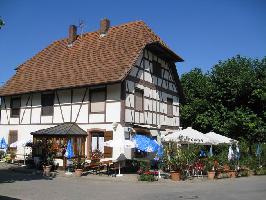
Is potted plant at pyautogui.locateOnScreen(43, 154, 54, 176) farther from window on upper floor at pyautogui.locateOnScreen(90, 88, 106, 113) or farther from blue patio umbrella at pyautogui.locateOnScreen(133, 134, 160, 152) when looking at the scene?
blue patio umbrella at pyautogui.locateOnScreen(133, 134, 160, 152)

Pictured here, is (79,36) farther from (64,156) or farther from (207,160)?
(207,160)

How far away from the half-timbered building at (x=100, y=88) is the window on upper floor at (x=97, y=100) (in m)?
0.06

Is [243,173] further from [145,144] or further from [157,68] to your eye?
[157,68]

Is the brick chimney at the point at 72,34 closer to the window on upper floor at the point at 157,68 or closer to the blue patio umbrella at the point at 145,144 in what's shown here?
the window on upper floor at the point at 157,68

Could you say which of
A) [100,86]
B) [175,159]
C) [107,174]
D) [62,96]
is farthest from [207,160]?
[62,96]

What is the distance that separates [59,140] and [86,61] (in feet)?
19.3

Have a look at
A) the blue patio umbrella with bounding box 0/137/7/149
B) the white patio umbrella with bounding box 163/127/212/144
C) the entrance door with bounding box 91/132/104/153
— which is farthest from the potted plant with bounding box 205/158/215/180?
the blue patio umbrella with bounding box 0/137/7/149

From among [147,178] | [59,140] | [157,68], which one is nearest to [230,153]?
[147,178]

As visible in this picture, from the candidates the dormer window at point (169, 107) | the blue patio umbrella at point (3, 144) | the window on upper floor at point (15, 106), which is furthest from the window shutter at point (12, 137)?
the dormer window at point (169, 107)

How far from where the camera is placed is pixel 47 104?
24.2 m

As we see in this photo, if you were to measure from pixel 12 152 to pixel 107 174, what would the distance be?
910 centimetres

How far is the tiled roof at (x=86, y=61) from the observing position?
852 inches

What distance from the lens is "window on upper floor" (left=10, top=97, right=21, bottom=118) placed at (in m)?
26.1

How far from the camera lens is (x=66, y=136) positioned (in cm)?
2048
